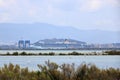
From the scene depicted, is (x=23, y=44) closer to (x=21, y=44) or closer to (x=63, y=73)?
(x=21, y=44)

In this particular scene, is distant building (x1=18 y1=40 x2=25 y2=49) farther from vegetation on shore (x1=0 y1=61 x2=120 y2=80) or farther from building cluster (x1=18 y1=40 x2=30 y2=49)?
vegetation on shore (x1=0 y1=61 x2=120 y2=80)

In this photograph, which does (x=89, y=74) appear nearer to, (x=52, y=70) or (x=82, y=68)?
(x=82, y=68)

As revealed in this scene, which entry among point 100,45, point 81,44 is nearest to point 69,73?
point 100,45

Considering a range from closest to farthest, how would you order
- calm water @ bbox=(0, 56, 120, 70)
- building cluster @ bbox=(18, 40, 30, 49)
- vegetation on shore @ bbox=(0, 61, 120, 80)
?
vegetation on shore @ bbox=(0, 61, 120, 80) < calm water @ bbox=(0, 56, 120, 70) < building cluster @ bbox=(18, 40, 30, 49)

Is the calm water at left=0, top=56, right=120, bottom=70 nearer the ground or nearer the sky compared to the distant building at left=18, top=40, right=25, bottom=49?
nearer the ground

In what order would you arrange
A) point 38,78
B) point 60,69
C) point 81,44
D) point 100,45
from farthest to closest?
point 81,44, point 100,45, point 60,69, point 38,78

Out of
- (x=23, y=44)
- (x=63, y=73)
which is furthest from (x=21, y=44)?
(x=63, y=73)

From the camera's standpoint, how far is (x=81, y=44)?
192750mm

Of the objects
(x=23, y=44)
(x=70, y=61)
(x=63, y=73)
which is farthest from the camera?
(x=23, y=44)

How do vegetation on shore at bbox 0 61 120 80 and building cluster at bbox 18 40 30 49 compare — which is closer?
vegetation on shore at bbox 0 61 120 80

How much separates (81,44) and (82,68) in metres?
177

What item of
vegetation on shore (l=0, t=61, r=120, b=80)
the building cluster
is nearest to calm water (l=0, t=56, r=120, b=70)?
vegetation on shore (l=0, t=61, r=120, b=80)

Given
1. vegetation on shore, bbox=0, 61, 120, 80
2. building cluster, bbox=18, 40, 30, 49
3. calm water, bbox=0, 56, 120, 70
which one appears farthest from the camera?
building cluster, bbox=18, 40, 30, 49

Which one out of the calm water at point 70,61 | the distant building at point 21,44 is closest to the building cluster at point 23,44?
the distant building at point 21,44
